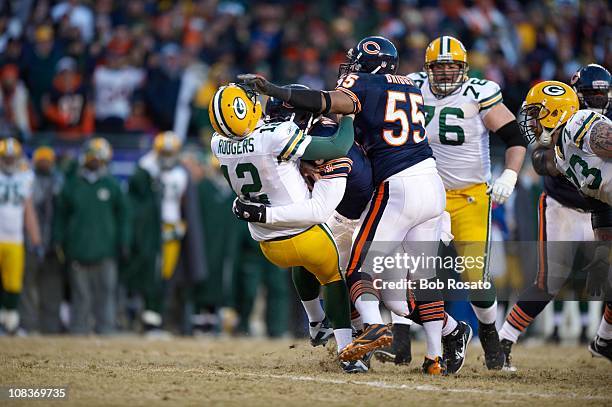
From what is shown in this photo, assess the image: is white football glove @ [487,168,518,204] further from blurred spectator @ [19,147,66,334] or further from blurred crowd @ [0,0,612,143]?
blurred spectator @ [19,147,66,334]

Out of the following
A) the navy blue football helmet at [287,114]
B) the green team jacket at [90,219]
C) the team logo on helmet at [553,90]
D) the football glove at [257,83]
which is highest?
the team logo on helmet at [553,90]

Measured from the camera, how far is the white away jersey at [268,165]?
6969mm

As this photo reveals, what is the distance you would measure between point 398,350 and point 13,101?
7826mm

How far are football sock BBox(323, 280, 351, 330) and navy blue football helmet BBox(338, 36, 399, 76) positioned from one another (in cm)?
154

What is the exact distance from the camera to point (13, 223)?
1207 cm

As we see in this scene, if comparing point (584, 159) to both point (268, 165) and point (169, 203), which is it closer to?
point (268, 165)

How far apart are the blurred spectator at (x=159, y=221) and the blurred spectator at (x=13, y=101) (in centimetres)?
214

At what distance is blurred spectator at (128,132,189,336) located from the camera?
12.7 m

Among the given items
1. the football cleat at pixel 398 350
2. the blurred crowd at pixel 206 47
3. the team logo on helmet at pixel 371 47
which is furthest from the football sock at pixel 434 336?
the blurred crowd at pixel 206 47

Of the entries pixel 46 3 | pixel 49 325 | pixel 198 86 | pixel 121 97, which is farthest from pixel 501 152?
pixel 46 3

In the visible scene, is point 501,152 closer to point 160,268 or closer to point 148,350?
point 160,268

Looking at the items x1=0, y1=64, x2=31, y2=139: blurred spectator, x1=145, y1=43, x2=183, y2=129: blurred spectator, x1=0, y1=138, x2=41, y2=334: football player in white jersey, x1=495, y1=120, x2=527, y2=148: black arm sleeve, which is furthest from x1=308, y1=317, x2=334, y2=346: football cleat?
x1=0, y1=64, x2=31, y2=139: blurred spectator

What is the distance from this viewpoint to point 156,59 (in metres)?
14.7

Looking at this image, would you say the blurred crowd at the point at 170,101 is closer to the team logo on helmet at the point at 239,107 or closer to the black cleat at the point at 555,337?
the black cleat at the point at 555,337
